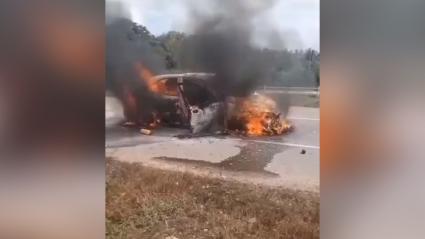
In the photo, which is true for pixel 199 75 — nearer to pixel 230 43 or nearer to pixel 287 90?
pixel 230 43

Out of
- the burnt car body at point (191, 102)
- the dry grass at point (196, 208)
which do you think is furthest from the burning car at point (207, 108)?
the dry grass at point (196, 208)

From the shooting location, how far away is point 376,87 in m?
1.78

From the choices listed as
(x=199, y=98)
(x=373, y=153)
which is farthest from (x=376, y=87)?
(x=199, y=98)

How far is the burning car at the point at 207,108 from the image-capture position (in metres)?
1.82

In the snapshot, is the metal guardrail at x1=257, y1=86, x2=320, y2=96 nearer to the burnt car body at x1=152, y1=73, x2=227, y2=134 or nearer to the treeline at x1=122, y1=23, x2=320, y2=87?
the treeline at x1=122, y1=23, x2=320, y2=87

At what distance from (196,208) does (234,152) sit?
0.28 meters

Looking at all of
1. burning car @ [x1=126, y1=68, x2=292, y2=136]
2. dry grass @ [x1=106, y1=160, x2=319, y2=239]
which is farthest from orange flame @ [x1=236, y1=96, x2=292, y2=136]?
dry grass @ [x1=106, y1=160, x2=319, y2=239]

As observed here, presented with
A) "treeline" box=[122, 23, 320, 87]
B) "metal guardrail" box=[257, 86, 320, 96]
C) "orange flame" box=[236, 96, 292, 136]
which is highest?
"treeline" box=[122, 23, 320, 87]

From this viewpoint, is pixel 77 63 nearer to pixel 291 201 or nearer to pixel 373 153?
pixel 291 201

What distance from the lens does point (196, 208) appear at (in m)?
1.82

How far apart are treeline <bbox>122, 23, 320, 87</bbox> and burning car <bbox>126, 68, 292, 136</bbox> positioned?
0.07m

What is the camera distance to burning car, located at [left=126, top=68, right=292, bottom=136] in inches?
71.6

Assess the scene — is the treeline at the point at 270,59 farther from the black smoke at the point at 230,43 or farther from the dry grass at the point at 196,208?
the dry grass at the point at 196,208

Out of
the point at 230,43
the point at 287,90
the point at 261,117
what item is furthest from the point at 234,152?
the point at 230,43
